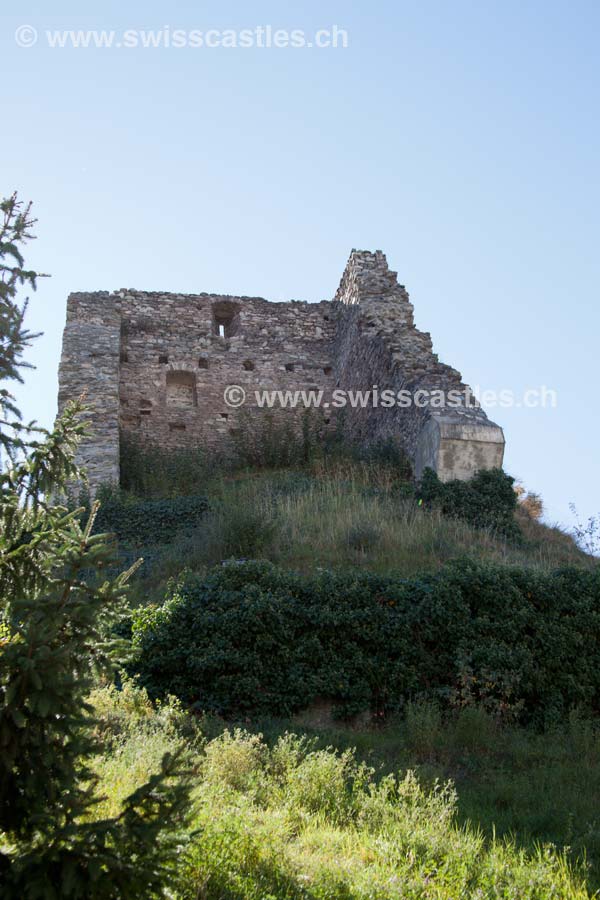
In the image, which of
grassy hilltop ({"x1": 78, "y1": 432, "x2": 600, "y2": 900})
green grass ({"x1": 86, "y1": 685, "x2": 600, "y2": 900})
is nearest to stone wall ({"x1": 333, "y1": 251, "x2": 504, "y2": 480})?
grassy hilltop ({"x1": 78, "y1": 432, "x2": 600, "y2": 900})

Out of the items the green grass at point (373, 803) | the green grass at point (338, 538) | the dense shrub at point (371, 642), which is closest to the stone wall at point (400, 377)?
the green grass at point (338, 538)

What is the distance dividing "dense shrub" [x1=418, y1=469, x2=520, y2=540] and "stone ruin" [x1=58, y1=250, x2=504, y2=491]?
133 centimetres

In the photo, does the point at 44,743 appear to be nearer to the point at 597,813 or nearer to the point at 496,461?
the point at 597,813

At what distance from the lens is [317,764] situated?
5.87 meters

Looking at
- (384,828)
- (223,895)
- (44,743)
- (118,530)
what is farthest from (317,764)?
(118,530)

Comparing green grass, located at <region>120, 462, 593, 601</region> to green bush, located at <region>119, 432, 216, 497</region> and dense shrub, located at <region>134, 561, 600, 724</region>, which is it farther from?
green bush, located at <region>119, 432, 216, 497</region>

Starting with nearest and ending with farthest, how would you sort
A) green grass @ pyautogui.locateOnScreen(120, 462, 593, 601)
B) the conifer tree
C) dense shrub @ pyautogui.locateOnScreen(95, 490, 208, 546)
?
the conifer tree < green grass @ pyautogui.locateOnScreen(120, 462, 593, 601) < dense shrub @ pyautogui.locateOnScreen(95, 490, 208, 546)

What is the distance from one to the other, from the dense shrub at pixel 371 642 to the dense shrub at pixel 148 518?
344 centimetres

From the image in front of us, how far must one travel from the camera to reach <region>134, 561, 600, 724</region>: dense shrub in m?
7.62

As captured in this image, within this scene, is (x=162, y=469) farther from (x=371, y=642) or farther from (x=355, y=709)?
(x=355, y=709)

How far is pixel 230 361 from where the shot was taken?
17.2 m

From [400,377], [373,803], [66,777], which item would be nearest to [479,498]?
[400,377]

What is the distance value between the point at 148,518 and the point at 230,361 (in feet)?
Answer: 18.6

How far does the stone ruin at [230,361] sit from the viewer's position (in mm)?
14477
